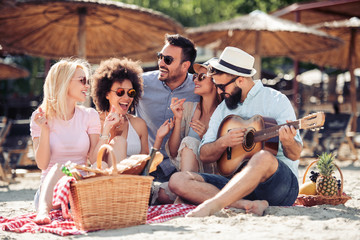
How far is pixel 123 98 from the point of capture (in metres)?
5.13

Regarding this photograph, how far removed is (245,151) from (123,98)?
55.6 inches

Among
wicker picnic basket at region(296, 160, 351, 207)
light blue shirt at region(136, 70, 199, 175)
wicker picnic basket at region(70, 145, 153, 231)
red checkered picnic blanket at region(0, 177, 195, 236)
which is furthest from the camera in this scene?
light blue shirt at region(136, 70, 199, 175)

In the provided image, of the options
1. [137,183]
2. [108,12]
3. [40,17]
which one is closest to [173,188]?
[137,183]

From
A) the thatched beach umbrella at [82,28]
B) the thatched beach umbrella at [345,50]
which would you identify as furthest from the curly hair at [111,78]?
the thatched beach umbrella at [345,50]

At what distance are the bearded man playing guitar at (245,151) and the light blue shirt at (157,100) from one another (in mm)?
807

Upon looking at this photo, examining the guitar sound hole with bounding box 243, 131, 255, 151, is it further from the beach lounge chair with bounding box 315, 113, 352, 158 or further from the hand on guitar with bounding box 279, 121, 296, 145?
the beach lounge chair with bounding box 315, 113, 352, 158

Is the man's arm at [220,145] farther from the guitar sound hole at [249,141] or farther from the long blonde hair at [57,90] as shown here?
the long blonde hair at [57,90]

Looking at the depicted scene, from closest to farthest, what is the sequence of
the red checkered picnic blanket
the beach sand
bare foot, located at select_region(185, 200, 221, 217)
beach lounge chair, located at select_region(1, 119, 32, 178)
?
the beach sand → the red checkered picnic blanket → bare foot, located at select_region(185, 200, 221, 217) → beach lounge chair, located at select_region(1, 119, 32, 178)

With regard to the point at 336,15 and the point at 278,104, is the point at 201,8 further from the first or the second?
the point at 278,104

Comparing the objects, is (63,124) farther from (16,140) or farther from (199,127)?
(16,140)

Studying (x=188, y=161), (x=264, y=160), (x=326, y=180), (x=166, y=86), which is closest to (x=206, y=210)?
(x=264, y=160)

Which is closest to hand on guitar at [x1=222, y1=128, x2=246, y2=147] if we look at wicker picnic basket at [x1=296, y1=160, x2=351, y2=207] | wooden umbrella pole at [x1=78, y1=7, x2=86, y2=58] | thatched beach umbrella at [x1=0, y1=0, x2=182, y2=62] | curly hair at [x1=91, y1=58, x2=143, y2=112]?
wicker picnic basket at [x1=296, y1=160, x2=351, y2=207]

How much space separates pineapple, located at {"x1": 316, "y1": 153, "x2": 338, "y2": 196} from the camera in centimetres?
464

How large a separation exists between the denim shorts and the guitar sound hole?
12.4 inches
